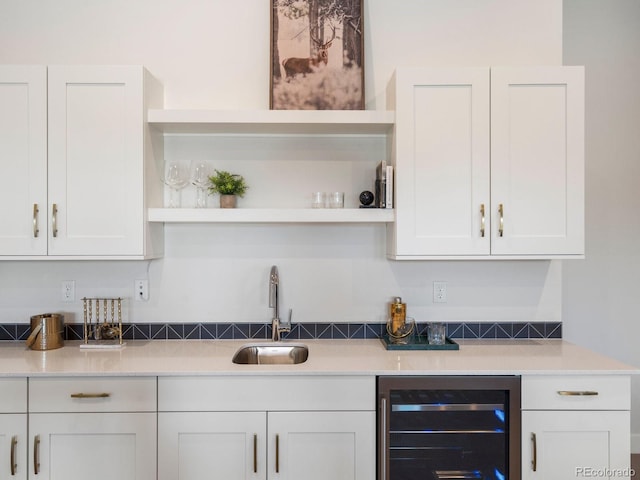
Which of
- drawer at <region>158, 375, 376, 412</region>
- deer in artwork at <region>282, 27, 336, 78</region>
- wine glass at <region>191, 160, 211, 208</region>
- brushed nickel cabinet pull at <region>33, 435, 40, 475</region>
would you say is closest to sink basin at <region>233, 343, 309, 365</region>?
drawer at <region>158, 375, 376, 412</region>

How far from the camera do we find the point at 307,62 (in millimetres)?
2482

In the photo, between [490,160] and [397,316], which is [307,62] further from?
[397,316]

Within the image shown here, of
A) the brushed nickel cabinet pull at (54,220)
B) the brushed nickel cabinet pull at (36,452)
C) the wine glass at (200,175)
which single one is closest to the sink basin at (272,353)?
the wine glass at (200,175)

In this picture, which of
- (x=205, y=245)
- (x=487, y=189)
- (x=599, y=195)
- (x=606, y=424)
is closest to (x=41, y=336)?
(x=205, y=245)

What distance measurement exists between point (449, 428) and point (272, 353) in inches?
37.1

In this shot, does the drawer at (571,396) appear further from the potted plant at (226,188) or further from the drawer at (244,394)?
the potted plant at (226,188)

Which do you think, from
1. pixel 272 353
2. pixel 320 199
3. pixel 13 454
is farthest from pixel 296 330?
pixel 13 454

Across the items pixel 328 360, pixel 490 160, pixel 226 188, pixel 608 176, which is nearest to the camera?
pixel 328 360

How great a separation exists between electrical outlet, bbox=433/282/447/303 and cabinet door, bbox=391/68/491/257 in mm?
387

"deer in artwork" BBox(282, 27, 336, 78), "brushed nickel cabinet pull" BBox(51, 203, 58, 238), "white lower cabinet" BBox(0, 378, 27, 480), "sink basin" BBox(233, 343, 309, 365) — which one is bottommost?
"white lower cabinet" BBox(0, 378, 27, 480)

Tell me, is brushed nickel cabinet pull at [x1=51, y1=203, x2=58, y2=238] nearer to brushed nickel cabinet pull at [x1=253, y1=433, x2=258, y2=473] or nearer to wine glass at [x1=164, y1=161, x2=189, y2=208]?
wine glass at [x1=164, y1=161, x2=189, y2=208]

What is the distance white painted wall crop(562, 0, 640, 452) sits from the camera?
9.47 feet

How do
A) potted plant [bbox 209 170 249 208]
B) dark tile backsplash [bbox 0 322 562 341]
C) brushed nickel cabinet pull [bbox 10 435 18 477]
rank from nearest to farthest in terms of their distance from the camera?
brushed nickel cabinet pull [bbox 10 435 18 477] < potted plant [bbox 209 170 249 208] < dark tile backsplash [bbox 0 322 562 341]

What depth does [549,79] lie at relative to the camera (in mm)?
2262
